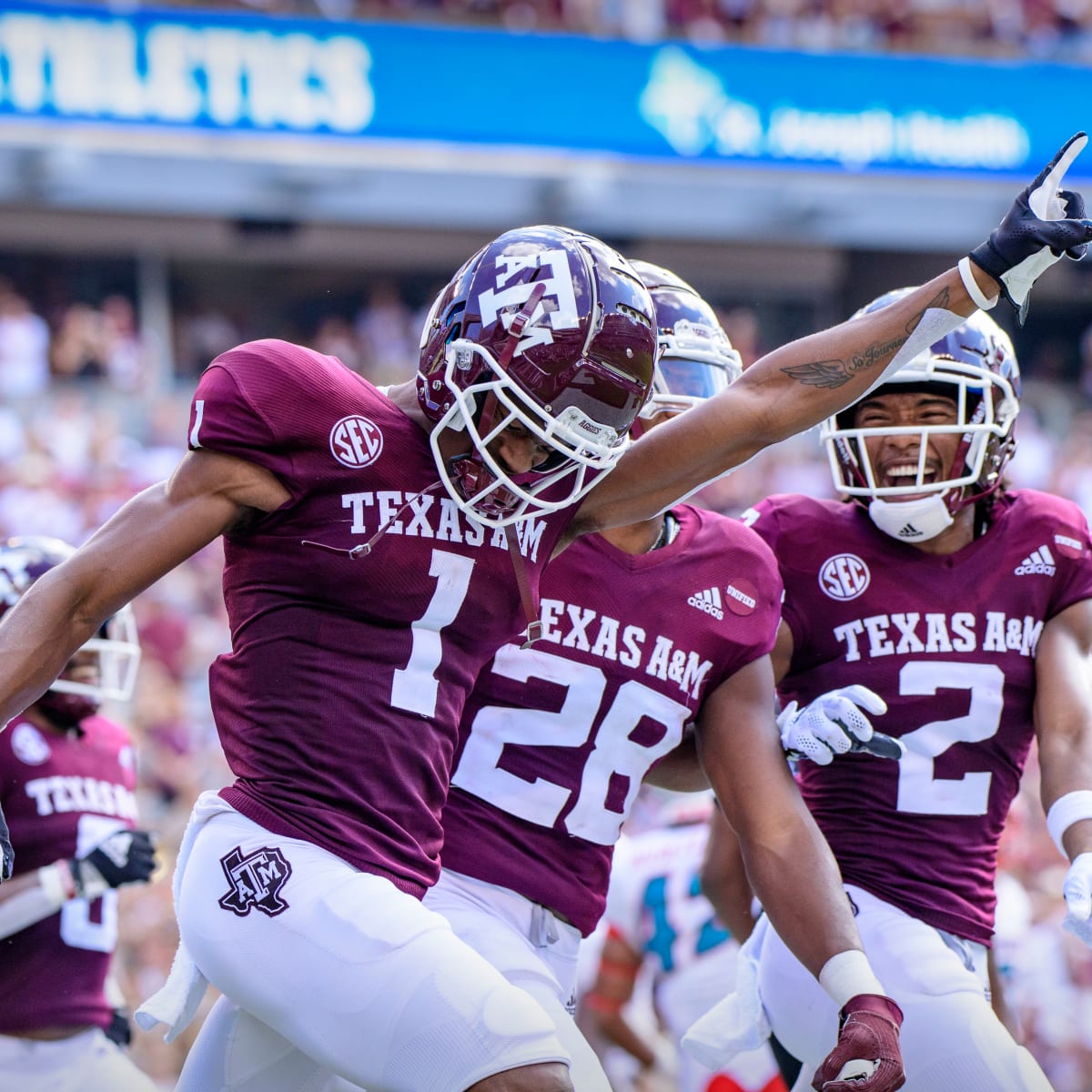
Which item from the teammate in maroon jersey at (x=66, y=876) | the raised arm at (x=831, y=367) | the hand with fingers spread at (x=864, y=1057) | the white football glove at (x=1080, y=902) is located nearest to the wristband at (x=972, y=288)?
the raised arm at (x=831, y=367)

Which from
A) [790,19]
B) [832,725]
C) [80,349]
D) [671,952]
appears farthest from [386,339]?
[832,725]

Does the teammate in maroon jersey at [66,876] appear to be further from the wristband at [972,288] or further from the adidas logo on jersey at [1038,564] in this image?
the wristband at [972,288]

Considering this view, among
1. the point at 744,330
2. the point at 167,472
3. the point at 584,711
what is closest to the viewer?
the point at 584,711

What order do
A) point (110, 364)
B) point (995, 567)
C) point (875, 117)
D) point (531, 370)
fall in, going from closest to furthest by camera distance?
point (531, 370)
point (995, 567)
point (110, 364)
point (875, 117)

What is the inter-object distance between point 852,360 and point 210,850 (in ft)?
4.37

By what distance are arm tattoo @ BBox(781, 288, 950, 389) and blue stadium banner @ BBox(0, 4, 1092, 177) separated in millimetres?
10122

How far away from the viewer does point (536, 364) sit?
2.62 m

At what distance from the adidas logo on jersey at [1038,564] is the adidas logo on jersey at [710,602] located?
2.44ft

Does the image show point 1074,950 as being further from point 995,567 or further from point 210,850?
point 210,850

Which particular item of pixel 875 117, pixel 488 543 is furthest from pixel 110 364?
pixel 488 543

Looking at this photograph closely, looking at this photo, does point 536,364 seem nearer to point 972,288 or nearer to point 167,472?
Answer: point 972,288

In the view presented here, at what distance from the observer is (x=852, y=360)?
281cm

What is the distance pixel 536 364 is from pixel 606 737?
35.8 inches

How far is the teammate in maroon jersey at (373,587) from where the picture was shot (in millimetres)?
2402
